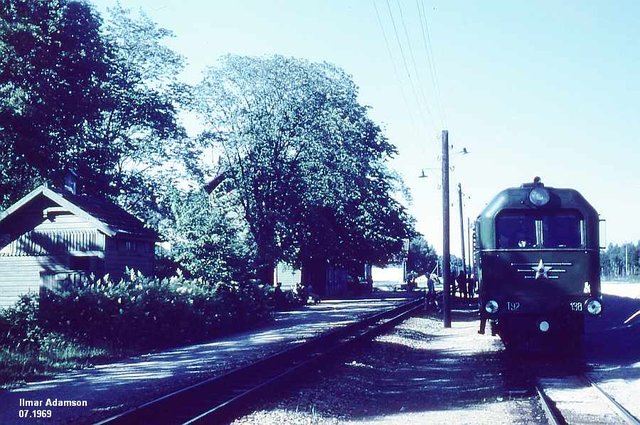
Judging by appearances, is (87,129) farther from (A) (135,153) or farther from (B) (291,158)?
(B) (291,158)

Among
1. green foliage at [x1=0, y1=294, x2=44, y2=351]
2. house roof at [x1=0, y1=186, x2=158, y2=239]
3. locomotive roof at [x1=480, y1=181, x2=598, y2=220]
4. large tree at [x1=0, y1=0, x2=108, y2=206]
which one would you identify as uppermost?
large tree at [x1=0, y1=0, x2=108, y2=206]

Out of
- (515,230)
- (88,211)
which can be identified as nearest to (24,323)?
(88,211)

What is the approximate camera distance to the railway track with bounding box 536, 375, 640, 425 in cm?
822

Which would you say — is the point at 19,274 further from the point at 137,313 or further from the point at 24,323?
the point at 137,313

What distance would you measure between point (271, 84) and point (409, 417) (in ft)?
96.7

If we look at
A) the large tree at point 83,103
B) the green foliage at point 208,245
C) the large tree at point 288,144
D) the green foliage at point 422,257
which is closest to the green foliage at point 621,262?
the green foliage at point 422,257

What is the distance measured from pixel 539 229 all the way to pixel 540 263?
2.35 ft

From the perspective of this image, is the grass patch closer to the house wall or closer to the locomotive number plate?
the house wall

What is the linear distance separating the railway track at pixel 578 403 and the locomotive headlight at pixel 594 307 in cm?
152

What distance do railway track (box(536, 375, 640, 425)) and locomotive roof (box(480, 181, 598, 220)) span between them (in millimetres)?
3481

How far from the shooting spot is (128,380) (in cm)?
1127

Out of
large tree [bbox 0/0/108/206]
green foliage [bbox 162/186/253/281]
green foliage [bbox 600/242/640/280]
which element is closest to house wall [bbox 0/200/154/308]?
large tree [bbox 0/0/108/206]

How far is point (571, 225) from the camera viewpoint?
13.1m

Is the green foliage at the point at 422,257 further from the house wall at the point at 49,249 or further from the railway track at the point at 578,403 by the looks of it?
the railway track at the point at 578,403
